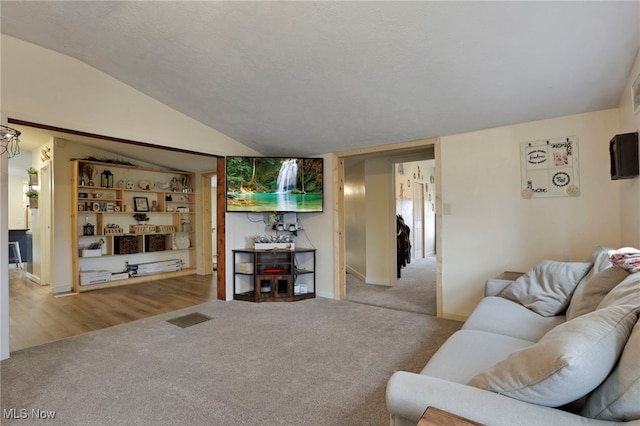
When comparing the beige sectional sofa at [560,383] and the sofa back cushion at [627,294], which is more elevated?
the sofa back cushion at [627,294]

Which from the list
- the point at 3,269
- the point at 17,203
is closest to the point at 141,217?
the point at 3,269

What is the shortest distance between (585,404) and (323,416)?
4.20ft

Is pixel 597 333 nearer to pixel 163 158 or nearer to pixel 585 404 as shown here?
pixel 585 404

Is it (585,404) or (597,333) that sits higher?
(597,333)

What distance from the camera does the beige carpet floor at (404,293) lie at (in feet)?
13.0

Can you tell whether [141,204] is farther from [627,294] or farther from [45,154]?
[627,294]

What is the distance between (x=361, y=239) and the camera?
5.79 m

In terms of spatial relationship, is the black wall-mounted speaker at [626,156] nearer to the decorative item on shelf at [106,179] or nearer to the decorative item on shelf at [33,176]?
the decorative item on shelf at [106,179]

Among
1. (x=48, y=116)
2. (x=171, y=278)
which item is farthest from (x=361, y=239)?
(x=48, y=116)

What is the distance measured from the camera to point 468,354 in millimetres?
1583

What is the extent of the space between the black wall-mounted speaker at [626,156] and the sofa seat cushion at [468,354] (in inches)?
53.6

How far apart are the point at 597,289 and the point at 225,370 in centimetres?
242

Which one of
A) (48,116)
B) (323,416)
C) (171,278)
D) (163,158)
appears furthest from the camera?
(171,278)

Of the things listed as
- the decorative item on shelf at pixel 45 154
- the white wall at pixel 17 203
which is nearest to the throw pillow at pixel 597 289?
the decorative item on shelf at pixel 45 154
